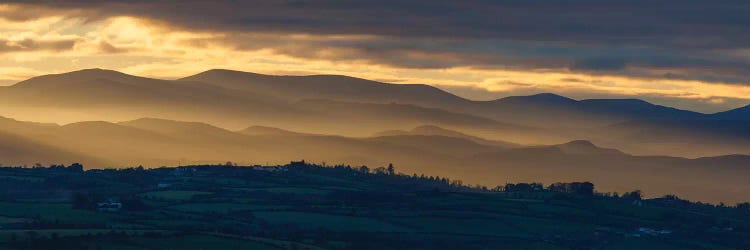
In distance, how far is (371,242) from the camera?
193m

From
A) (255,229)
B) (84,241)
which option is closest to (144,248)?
(84,241)

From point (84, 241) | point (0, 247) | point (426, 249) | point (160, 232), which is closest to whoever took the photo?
point (0, 247)

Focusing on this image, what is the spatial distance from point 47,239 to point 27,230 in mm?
7822

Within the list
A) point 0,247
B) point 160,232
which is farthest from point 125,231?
point 0,247

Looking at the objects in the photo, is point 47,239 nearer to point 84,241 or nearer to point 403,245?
point 84,241

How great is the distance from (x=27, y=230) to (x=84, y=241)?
25.2 ft

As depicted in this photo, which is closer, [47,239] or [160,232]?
[47,239]

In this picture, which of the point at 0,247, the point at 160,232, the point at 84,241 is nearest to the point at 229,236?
the point at 160,232

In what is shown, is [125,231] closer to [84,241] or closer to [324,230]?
[84,241]

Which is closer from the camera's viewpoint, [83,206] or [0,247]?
[0,247]

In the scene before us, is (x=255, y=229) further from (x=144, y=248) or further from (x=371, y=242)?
(x=144, y=248)

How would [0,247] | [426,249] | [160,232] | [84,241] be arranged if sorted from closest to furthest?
[0,247]
[84,241]
[160,232]
[426,249]

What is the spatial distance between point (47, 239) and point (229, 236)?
19043 mm

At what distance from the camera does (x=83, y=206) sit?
644 ft
